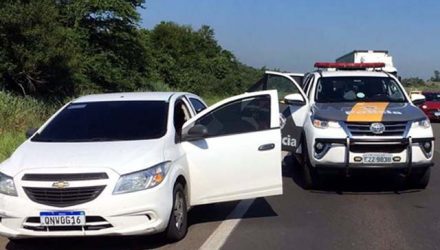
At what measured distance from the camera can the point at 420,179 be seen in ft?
33.1

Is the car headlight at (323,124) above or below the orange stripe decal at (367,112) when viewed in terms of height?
below

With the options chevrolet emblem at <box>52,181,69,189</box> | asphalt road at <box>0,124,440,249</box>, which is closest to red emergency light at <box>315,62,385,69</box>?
asphalt road at <box>0,124,440,249</box>

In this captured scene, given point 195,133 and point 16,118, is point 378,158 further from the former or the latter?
point 16,118

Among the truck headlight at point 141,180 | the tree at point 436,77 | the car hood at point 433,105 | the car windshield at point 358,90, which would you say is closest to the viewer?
the truck headlight at point 141,180

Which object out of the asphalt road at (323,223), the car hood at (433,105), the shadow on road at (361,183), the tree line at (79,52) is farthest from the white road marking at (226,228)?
the car hood at (433,105)

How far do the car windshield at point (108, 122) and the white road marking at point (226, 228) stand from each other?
4.11ft

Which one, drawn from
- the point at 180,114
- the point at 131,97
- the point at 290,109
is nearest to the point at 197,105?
the point at 180,114

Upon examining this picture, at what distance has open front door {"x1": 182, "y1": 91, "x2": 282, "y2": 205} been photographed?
739 cm

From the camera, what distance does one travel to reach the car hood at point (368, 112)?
9.40 m

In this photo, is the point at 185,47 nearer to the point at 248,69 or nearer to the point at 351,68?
the point at 248,69

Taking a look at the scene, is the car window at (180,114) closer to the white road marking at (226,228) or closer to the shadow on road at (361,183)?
the white road marking at (226,228)

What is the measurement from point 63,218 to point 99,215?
1.10 ft

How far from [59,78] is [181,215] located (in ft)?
62.8

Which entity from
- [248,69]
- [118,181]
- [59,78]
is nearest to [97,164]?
[118,181]
